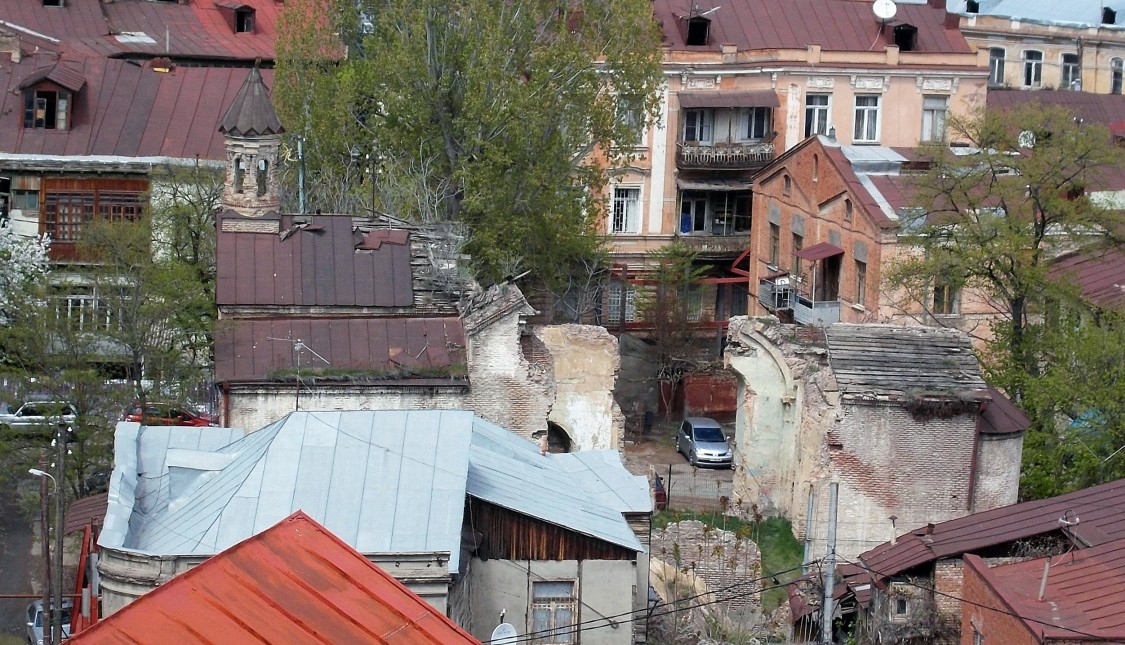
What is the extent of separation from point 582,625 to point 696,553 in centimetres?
841

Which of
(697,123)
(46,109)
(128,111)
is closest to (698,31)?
(697,123)

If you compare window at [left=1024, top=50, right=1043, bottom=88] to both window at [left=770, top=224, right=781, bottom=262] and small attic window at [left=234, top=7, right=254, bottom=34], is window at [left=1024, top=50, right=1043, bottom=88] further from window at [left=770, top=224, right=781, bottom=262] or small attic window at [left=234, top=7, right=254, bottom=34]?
small attic window at [left=234, top=7, right=254, bottom=34]

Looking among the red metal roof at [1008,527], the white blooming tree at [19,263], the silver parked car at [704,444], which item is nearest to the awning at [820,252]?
the silver parked car at [704,444]

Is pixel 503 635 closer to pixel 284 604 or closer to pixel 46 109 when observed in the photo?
pixel 284 604

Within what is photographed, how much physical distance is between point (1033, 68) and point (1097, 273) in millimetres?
31340

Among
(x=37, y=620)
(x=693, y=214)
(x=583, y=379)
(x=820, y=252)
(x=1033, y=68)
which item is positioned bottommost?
(x=37, y=620)

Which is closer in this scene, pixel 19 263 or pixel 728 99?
pixel 19 263

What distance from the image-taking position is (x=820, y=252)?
45.9 m

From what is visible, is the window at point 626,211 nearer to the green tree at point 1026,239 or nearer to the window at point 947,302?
the window at point 947,302

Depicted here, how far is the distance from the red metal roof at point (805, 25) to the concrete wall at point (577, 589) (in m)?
33.6

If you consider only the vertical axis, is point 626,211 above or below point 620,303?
above

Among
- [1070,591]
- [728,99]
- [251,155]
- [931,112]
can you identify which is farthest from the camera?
[931,112]

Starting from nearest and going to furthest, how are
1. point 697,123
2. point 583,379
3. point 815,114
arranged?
1. point 583,379
2. point 697,123
3. point 815,114

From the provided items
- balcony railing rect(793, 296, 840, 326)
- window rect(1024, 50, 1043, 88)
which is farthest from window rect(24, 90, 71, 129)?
window rect(1024, 50, 1043, 88)
